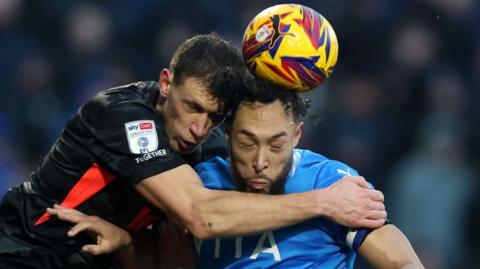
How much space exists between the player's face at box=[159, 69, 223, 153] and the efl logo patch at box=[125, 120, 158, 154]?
151 mm

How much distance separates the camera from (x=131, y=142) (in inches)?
208

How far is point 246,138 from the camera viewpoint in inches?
211

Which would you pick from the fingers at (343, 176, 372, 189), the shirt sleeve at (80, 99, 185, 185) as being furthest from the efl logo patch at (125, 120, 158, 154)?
the fingers at (343, 176, 372, 189)

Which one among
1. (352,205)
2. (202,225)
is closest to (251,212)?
(202,225)

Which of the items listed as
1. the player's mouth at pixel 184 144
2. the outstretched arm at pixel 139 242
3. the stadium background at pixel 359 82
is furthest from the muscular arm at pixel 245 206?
the stadium background at pixel 359 82

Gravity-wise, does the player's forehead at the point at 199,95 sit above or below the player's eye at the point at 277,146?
above

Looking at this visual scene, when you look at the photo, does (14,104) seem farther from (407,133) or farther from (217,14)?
(407,133)

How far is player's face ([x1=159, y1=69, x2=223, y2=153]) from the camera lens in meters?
5.36

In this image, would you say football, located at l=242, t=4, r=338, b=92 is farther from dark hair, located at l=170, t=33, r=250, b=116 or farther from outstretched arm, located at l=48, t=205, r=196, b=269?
outstretched arm, located at l=48, t=205, r=196, b=269

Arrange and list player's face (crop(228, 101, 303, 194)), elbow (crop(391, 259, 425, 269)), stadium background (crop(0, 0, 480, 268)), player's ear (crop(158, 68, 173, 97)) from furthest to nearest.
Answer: stadium background (crop(0, 0, 480, 268)) < player's ear (crop(158, 68, 173, 97)) < player's face (crop(228, 101, 303, 194)) < elbow (crop(391, 259, 425, 269))

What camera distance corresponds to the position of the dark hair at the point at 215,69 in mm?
5395

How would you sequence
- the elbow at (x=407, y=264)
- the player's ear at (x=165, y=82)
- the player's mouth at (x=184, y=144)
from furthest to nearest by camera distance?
the player's ear at (x=165, y=82), the player's mouth at (x=184, y=144), the elbow at (x=407, y=264)

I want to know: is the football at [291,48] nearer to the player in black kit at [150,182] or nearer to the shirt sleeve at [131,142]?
the player in black kit at [150,182]

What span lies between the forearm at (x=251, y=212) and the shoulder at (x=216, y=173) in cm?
41
